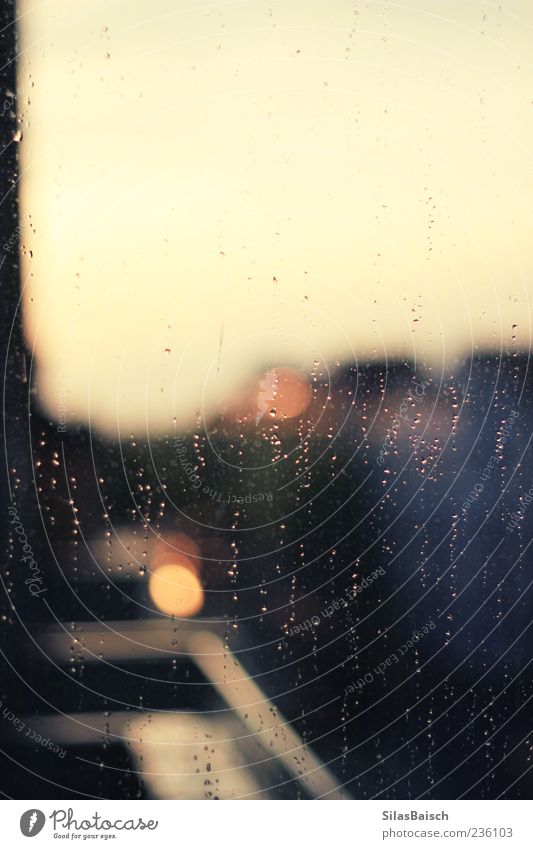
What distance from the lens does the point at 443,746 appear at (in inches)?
36.5

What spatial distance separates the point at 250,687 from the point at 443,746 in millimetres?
187

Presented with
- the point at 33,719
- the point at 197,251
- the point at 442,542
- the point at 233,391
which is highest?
the point at 197,251

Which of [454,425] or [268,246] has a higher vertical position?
[268,246]

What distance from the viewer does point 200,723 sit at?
91cm

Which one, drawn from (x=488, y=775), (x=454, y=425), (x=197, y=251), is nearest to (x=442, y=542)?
(x=454, y=425)

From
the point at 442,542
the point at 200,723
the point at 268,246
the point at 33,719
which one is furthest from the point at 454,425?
the point at 33,719
